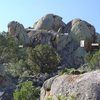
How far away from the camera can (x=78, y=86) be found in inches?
493

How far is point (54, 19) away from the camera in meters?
80.9

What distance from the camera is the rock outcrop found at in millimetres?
70812

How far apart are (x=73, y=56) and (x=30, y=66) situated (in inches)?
610

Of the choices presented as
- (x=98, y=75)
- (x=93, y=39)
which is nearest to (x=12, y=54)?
(x=93, y=39)

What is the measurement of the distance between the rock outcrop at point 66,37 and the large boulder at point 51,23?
2304 mm

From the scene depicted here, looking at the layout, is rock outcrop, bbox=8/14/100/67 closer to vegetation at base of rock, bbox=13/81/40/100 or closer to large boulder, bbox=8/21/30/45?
large boulder, bbox=8/21/30/45

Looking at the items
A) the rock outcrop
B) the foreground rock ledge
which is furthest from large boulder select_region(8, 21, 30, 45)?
the foreground rock ledge

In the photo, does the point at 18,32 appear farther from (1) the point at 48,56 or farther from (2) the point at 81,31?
(1) the point at 48,56

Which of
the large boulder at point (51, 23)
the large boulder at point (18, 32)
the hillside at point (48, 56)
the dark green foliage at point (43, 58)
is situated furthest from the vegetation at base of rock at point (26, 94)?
the large boulder at point (51, 23)

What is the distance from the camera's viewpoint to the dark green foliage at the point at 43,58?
5569 cm

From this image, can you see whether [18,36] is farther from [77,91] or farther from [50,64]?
[77,91]

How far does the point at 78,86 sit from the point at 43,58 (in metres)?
43.6

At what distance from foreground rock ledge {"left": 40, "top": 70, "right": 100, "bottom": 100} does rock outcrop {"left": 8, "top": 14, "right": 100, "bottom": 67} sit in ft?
180

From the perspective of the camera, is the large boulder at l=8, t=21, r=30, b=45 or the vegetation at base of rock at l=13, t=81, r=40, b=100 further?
the large boulder at l=8, t=21, r=30, b=45
